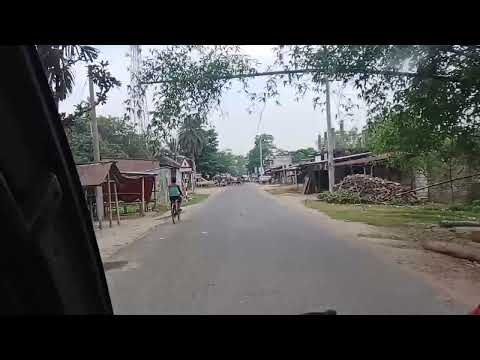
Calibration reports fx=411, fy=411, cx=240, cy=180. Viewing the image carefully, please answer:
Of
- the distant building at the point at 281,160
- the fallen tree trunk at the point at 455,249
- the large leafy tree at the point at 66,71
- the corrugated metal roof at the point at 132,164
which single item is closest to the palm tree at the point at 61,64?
the large leafy tree at the point at 66,71

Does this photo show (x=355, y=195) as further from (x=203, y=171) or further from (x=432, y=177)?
(x=203, y=171)

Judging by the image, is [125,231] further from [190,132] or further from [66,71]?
[66,71]

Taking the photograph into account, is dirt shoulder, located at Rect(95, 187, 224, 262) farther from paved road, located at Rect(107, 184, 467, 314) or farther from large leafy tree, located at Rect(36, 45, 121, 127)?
large leafy tree, located at Rect(36, 45, 121, 127)

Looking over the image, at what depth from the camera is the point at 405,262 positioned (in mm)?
6477

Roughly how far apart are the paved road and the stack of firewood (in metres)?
9.33

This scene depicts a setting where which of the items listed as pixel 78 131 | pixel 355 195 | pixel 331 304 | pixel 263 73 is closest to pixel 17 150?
pixel 78 131

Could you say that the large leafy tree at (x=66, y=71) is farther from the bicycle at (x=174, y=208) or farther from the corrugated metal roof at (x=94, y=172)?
the bicycle at (x=174, y=208)

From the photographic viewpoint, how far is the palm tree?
93.6 inches

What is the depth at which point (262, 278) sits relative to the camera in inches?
221

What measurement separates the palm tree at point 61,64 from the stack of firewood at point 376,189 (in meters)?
16.1

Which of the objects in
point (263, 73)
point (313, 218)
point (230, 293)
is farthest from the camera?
point (313, 218)

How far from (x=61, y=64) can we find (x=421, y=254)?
255 inches
